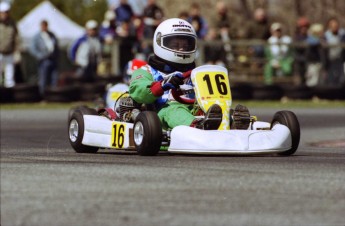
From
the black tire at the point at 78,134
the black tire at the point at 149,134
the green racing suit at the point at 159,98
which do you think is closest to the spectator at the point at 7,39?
the black tire at the point at 78,134

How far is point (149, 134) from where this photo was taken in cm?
911

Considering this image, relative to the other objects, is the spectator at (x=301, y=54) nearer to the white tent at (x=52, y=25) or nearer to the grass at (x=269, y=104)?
the grass at (x=269, y=104)

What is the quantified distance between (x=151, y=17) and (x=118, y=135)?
11.7m

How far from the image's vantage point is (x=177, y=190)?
675 centimetres

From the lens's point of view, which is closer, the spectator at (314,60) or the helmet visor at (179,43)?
the helmet visor at (179,43)

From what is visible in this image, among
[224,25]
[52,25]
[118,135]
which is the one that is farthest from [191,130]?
[52,25]

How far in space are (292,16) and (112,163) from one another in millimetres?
23097

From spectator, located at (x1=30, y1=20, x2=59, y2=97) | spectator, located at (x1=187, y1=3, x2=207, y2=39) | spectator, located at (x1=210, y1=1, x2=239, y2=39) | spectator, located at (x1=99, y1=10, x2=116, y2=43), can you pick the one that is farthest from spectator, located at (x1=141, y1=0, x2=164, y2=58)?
spectator, located at (x1=30, y1=20, x2=59, y2=97)

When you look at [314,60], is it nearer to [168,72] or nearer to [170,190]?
[168,72]

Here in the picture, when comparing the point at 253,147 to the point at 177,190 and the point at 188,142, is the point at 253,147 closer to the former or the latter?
the point at 188,142

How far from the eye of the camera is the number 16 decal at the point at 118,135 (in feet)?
32.2

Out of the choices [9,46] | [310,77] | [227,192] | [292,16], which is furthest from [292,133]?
[292,16]

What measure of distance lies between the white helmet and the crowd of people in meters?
10.5

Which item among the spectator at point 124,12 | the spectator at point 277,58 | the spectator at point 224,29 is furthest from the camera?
the spectator at point 277,58
